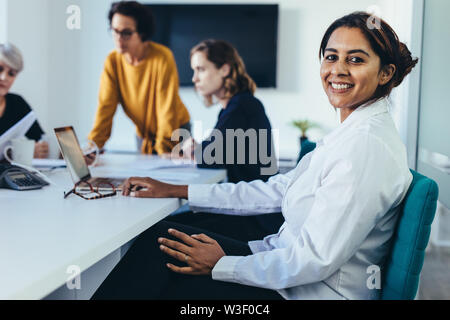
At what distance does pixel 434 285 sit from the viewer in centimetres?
258

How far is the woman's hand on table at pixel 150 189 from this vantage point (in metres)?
1.35

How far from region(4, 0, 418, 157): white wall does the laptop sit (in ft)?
9.07

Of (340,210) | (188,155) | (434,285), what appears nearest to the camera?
(340,210)

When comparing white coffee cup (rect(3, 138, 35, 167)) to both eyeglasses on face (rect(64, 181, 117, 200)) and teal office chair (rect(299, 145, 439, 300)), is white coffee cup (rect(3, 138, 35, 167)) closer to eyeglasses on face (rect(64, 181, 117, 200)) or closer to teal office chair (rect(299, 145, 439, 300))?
eyeglasses on face (rect(64, 181, 117, 200))

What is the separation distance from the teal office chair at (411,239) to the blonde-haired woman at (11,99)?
1.83 meters

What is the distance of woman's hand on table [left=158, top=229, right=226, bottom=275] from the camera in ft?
3.39

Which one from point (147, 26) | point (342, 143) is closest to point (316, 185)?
point (342, 143)

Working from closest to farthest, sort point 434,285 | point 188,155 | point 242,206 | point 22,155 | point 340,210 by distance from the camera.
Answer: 1. point 340,210
2. point 242,206
3. point 22,155
4. point 188,155
5. point 434,285

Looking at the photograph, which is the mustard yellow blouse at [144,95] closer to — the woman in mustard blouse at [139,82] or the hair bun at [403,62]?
the woman in mustard blouse at [139,82]

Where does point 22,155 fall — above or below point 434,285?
above

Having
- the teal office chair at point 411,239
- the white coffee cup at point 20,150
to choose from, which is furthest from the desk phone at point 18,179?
the teal office chair at point 411,239

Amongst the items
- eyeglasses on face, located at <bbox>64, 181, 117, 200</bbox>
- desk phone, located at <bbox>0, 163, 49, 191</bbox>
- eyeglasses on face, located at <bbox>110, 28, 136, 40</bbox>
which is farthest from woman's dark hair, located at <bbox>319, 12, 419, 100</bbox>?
eyeglasses on face, located at <bbox>110, 28, 136, 40</bbox>
